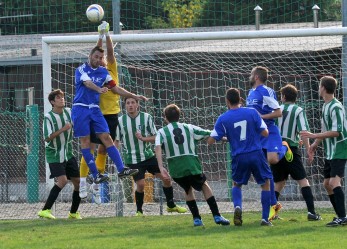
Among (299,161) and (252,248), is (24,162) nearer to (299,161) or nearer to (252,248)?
(299,161)

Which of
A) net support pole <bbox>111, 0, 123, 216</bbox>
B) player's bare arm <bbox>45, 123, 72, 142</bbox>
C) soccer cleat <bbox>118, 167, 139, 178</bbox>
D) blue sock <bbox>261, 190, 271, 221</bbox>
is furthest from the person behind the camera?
net support pole <bbox>111, 0, 123, 216</bbox>

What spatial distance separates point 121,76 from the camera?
1752 cm

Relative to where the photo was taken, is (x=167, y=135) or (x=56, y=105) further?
(x=56, y=105)

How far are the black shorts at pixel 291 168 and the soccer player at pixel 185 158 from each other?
62.9 inches

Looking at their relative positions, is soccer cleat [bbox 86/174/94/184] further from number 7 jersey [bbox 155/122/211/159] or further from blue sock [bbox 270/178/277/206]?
blue sock [bbox 270/178/277/206]

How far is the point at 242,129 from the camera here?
43.3 ft

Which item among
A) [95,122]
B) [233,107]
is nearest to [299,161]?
[233,107]

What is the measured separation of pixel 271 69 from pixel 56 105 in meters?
5.99

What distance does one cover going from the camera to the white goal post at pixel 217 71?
19.0 m

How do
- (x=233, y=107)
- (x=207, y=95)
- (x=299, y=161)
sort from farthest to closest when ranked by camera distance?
(x=207, y=95) → (x=299, y=161) → (x=233, y=107)

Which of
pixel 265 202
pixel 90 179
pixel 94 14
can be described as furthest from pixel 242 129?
pixel 94 14

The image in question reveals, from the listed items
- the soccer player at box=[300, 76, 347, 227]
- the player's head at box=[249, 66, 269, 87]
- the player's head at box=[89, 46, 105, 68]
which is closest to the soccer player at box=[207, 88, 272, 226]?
the soccer player at box=[300, 76, 347, 227]

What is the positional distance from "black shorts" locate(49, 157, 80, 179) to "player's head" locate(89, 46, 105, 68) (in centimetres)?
207

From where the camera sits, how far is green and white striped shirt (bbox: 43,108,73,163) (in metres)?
16.1
